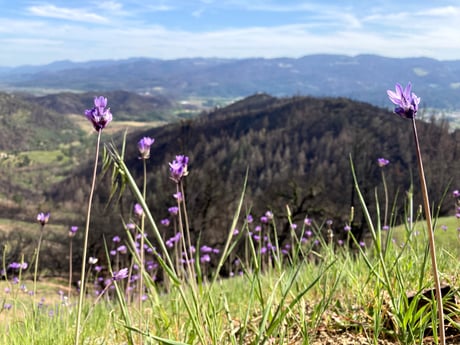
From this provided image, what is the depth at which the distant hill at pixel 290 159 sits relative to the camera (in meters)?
28.1

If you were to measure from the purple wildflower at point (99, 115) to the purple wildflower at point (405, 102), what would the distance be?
0.80m

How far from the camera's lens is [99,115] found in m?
1.32

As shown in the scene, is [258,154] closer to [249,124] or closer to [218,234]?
[249,124]

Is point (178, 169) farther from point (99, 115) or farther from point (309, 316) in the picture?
point (309, 316)

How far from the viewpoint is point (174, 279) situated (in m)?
1.18

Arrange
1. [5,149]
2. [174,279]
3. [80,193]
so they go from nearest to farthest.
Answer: [174,279], [80,193], [5,149]

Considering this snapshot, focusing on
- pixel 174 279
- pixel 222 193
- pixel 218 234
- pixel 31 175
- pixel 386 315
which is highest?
pixel 174 279

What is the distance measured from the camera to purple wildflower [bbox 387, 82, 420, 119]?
1121 mm

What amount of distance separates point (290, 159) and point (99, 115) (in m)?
98.2

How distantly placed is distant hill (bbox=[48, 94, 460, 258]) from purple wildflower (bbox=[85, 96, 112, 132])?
17.8m

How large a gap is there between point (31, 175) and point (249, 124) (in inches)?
2733

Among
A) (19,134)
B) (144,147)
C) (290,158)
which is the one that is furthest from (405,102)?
(19,134)

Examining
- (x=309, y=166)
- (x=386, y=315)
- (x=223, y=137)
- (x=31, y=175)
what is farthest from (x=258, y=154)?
(x=386, y=315)

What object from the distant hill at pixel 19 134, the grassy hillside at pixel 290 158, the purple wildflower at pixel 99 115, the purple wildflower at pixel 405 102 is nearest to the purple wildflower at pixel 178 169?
the purple wildflower at pixel 99 115
